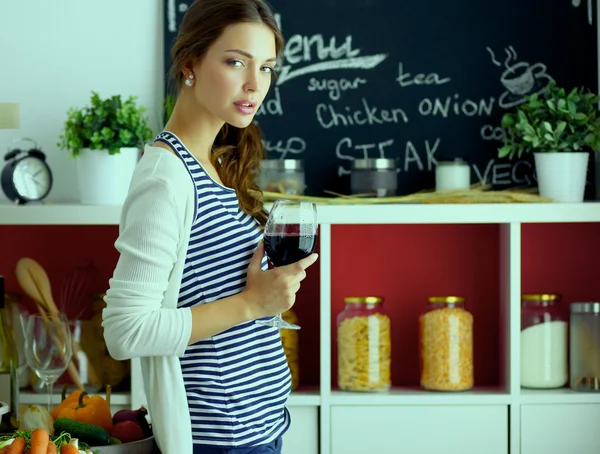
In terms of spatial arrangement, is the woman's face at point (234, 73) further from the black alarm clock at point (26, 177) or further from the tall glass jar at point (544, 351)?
the tall glass jar at point (544, 351)

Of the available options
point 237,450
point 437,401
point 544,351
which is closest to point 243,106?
point 237,450

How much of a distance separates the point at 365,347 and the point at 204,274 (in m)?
1.08

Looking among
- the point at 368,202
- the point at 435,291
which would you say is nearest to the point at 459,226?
the point at 435,291

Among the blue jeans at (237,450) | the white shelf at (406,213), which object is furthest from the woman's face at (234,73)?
the white shelf at (406,213)

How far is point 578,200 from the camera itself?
Answer: 7.89 ft

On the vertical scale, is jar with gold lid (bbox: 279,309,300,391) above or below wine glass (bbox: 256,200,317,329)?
below

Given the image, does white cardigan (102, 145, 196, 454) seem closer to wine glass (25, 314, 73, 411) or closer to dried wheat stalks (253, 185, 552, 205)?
wine glass (25, 314, 73, 411)

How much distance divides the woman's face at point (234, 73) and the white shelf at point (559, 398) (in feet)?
4.33

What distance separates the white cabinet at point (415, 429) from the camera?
7.77ft

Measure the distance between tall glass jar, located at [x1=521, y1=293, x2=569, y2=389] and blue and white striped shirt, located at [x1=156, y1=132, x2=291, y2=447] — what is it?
3.89ft

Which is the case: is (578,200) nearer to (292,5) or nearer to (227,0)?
(292,5)

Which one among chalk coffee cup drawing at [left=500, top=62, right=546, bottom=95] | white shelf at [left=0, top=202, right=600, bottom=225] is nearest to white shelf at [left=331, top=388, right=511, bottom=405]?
white shelf at [left=0, top=202, right=600, bottom=225]

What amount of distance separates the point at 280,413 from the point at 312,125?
4.16 feet

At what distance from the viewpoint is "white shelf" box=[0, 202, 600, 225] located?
2318mm
